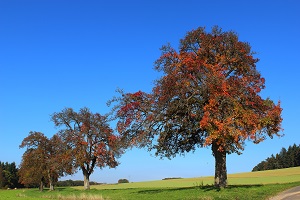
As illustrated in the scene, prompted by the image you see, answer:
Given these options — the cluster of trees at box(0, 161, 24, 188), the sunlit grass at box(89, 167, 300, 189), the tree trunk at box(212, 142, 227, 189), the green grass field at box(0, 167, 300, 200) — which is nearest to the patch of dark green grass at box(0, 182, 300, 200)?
the green grass field at box(0, 167, 300, 200)

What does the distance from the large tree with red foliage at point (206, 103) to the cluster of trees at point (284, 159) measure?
372ft

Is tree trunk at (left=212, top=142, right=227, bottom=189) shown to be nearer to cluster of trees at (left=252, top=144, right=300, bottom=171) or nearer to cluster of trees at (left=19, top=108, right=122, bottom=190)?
cluster of trees at (left=19, top=108, right=122, bottom=190)

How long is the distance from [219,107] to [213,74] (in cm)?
295

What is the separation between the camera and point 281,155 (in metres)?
150

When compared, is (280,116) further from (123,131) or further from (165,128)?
(123,131)

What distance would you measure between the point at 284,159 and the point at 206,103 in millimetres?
122505

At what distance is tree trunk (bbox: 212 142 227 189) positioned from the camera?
1240 inches

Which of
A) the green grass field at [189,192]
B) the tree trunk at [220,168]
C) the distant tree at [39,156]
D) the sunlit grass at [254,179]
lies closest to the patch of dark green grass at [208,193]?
the green grass field at [189,192]

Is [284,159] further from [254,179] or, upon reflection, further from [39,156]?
[39,156]

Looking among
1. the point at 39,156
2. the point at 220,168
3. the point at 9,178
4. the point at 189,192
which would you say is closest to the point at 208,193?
the point at 189,192

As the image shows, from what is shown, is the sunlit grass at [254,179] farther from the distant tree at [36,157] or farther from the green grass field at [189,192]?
the distant tree at [36,157]

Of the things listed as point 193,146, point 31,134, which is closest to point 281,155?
point 31,134

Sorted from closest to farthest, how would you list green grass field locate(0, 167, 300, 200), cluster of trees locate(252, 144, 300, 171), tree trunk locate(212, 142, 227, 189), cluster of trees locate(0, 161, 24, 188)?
green grass field locate(0, 167, 300, 200)
tree trunk locate(212, 142, 227, 189)
cluster of trees locate(252, 144, 300, 171)
cluster of trees locate(0, 161, 24, 188)

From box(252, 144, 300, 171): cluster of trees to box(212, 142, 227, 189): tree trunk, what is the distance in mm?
114223
